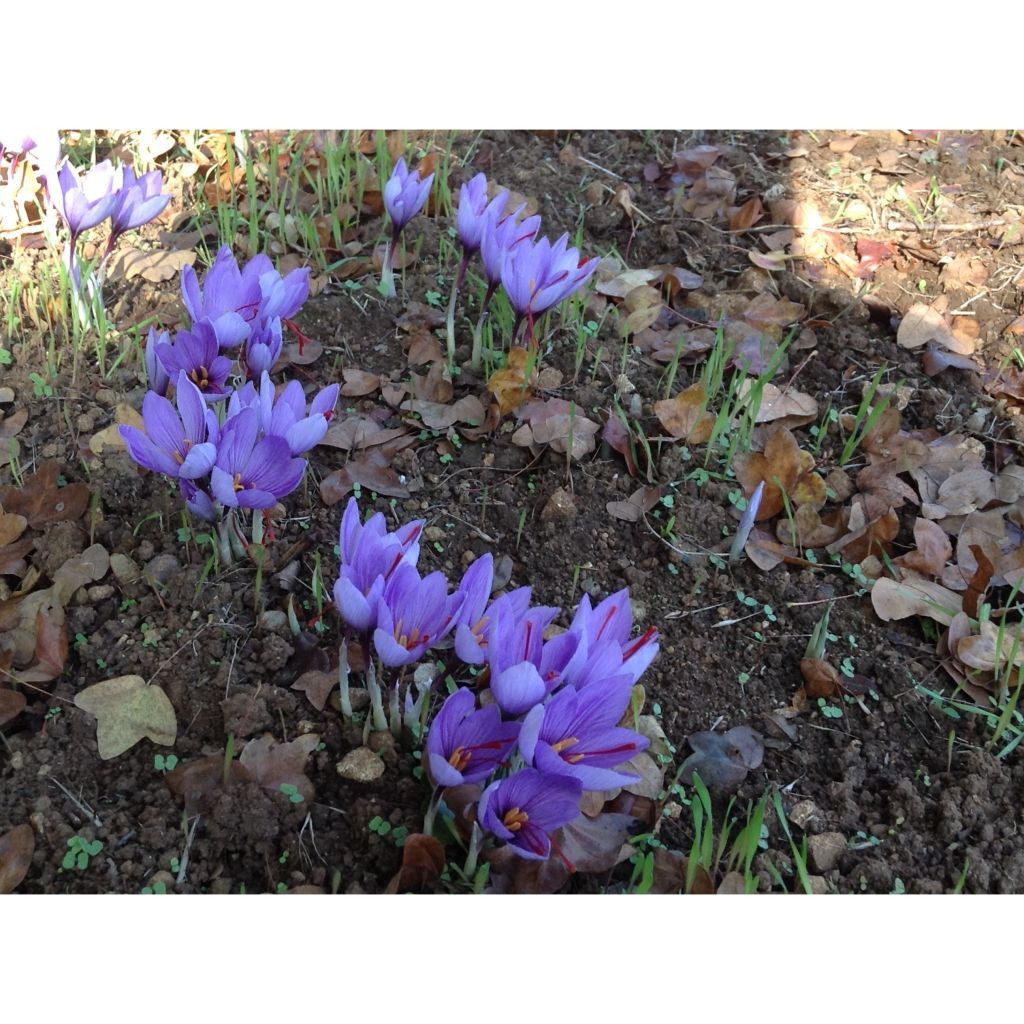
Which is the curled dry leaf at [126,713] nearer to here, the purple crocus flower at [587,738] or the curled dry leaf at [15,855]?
the curled dry leaf at [15,855]

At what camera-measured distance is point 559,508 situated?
169 cm

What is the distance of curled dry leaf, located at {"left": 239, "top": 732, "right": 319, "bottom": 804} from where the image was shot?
132 cm

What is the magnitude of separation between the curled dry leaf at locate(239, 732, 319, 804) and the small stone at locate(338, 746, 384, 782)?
0.15 ft

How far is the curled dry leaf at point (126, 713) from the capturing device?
53.6 inches

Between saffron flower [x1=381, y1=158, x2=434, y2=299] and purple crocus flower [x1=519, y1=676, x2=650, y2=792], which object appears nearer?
purple crocus flower [x1=519, y1=676, x2=650, y2=792]

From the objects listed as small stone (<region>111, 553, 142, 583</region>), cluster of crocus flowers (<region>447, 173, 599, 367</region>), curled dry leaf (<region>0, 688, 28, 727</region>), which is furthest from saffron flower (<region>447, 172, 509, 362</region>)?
curled dry leaf (<region>0, 688, 28, 727</region>)

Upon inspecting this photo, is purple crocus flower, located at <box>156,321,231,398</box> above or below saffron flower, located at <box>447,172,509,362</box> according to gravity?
below

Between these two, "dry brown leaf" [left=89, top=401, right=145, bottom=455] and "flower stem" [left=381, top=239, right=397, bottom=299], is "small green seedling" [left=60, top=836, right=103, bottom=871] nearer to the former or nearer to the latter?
"dry brown leaf" [left=89, top=401, right=145, bottom=455]

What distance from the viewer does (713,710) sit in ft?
4.90

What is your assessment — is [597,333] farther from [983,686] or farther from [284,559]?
[983,686]

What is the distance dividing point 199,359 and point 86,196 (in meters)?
0.47

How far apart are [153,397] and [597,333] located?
3.11 ft

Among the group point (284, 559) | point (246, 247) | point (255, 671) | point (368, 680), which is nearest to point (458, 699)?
point (368, 680)

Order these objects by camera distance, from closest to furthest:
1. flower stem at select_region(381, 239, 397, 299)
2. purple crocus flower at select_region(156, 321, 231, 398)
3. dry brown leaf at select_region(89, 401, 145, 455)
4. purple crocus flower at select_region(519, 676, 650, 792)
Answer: purple crocus flower at select_region(519, 676, 650, 792) < purple crocus flower at select_region(156, 321, 231, 398) < dry brown leaf at select_region(89, 401, 145, 455) < flower stem at select_region(381, 239, 397, 299)
